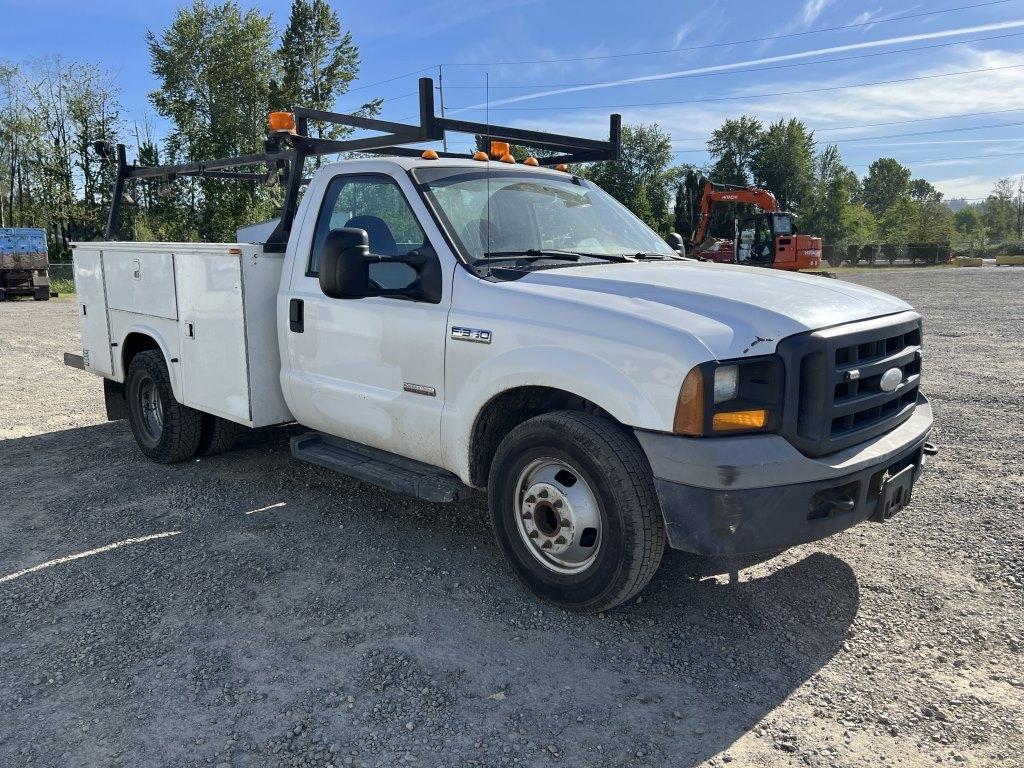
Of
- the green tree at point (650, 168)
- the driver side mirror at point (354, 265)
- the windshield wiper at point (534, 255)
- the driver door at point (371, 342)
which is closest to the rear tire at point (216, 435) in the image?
the driver door at point (371, 342)

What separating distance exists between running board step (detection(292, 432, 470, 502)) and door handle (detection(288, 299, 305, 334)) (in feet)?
2.19

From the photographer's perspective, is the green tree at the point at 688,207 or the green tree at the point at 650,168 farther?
the green tree at the point at 650,168

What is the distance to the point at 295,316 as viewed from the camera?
485 centimetres

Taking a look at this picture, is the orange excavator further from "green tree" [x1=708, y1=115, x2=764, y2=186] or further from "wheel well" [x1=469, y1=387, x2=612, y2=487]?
"green tree" [x1=708, y1=115, x2=764, y2=186]

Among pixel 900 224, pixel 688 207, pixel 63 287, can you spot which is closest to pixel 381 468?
pixel 63 287

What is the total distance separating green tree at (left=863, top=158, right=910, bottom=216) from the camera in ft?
421

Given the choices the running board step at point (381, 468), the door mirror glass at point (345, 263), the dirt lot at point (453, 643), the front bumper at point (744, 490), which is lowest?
the dirt lot at point (453, 643)

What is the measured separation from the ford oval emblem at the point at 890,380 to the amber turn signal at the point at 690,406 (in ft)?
3.28

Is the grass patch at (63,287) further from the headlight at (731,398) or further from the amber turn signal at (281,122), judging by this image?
the headlight at (731,398)

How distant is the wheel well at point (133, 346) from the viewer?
6.26m

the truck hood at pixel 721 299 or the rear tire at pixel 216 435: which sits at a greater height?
the truck hood at pixel 721 299

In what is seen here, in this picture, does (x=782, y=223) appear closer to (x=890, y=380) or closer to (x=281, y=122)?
(x=281, y=122)

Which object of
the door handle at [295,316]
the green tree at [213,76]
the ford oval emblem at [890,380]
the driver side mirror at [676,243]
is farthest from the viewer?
the green tree at [213,76]

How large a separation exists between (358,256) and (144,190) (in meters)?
6.72
